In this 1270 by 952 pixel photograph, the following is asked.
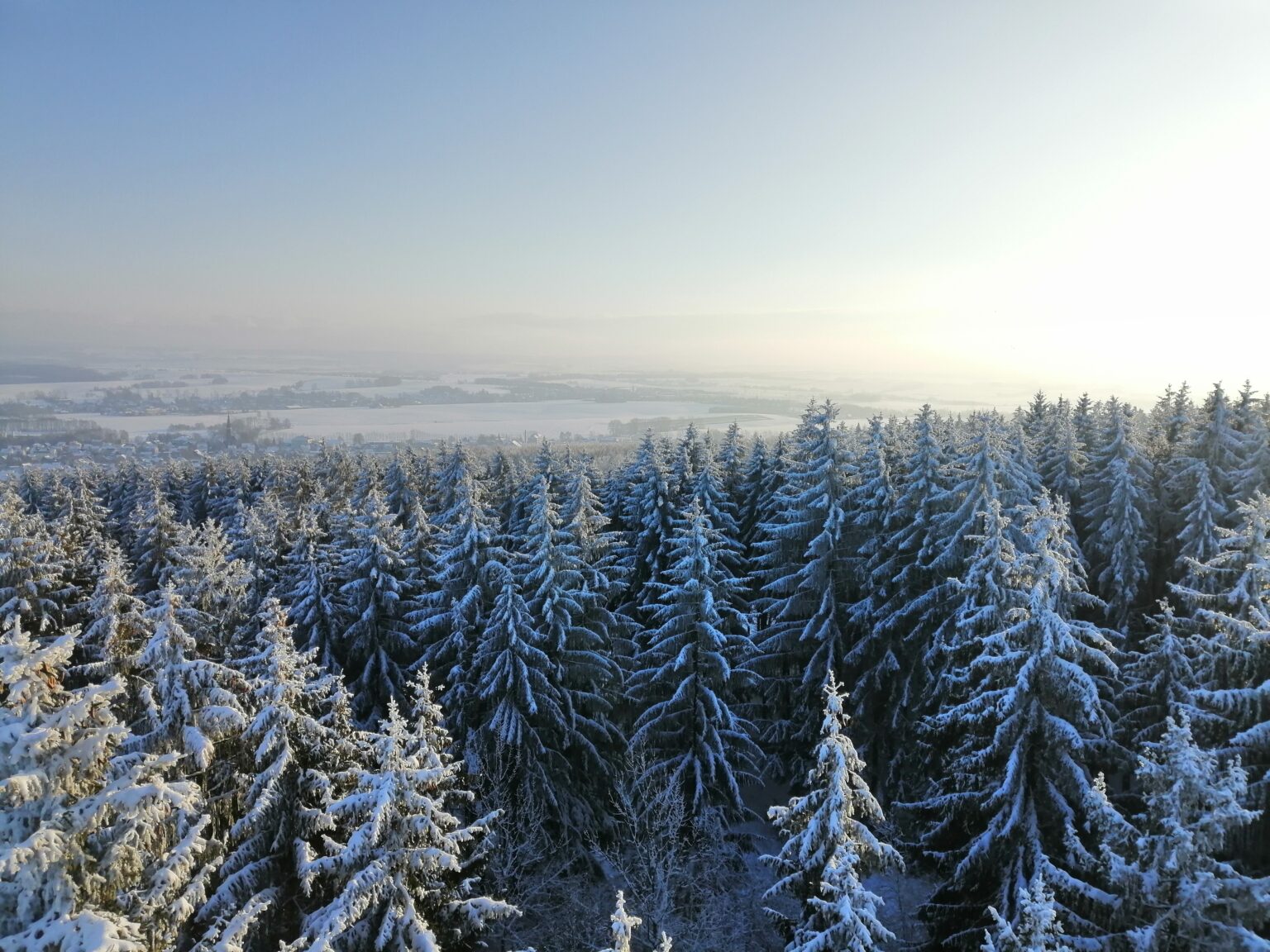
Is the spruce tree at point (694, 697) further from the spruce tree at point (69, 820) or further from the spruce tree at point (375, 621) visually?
the spruce tree at point (69, 820)

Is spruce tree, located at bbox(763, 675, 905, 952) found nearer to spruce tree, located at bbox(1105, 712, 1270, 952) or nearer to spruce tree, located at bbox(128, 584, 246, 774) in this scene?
spruce tree, located at bbox(1105, 712, 1270, 952)

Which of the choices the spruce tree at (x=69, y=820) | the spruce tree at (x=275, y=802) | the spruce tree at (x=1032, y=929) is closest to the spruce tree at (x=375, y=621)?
the spruce tree at (x=275, y=802)

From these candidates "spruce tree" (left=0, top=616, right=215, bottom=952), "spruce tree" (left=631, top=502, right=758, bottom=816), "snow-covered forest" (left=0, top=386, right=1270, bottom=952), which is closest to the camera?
"spruce tree" (left=0, top=616, right=215, bottom=952)

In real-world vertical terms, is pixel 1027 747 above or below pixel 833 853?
above

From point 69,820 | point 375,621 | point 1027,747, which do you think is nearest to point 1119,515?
point 1027,747

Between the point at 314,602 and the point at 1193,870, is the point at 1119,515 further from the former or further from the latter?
the point at 314,602

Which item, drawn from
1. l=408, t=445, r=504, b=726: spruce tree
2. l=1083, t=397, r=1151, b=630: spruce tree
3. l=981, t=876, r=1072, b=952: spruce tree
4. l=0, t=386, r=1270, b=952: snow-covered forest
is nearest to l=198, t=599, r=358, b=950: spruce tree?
l=0, t=386, r=1270, b=952: snow-covered forest

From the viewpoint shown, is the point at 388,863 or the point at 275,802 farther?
the point at 275,802

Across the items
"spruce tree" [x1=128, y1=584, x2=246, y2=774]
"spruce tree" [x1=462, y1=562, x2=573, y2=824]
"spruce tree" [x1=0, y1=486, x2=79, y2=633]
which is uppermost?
"spruce tree" [x1=128, y1=584, x2=246, y2=774]
